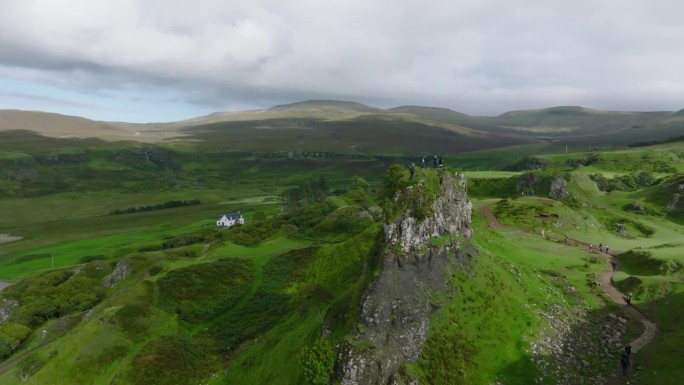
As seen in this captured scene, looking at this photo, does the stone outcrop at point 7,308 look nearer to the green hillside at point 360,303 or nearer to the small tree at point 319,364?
the green hillside at point 360,303

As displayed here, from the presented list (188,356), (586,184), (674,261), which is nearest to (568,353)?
(674,261)

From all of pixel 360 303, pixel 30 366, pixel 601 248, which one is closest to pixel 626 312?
pixel 601 248

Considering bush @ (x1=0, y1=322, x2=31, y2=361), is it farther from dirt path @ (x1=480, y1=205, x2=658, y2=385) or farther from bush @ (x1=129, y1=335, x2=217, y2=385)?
dirt path @ (x1=480, y1=205, x2=658, y2=385)

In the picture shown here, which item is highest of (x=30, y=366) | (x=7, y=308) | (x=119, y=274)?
(x=119, y=274)

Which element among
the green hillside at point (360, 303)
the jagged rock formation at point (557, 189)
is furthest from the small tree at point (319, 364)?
the jagged rock formation at point (557, 189)

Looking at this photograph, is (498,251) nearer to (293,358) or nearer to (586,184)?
(293,358)

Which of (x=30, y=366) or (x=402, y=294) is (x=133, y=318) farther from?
(x=402, y=294)

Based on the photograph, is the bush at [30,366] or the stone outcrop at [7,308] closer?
the bush at [30,366]

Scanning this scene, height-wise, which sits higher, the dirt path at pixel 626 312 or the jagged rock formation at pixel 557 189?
the jagged rock formation at pixel 557 189
